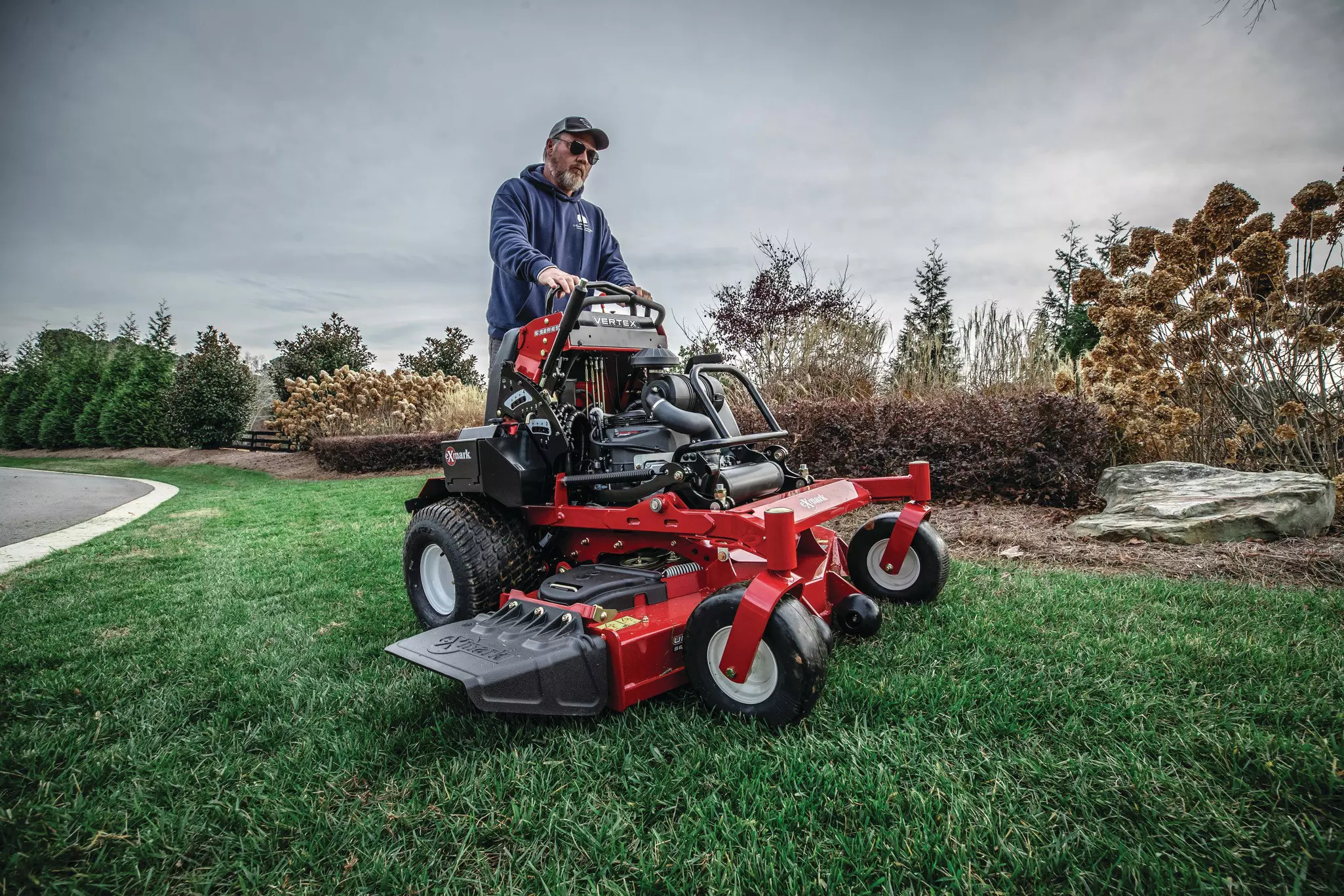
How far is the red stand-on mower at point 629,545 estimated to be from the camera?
7.47 feet

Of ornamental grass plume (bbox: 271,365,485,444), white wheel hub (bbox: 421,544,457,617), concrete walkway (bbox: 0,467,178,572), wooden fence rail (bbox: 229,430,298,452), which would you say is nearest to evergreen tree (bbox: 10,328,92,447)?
wooden fence rail (bbox: 229,430,298,452)

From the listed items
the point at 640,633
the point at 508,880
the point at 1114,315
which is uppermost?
the point at 1114,315

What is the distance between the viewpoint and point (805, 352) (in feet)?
29.1

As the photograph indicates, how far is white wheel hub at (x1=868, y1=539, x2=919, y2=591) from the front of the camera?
3.54 m

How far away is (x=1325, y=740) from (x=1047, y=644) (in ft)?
3.18

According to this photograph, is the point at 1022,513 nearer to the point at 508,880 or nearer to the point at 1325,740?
the point at 1325,740

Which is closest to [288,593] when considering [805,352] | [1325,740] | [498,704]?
[498,704]

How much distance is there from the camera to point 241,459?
60.9 ft

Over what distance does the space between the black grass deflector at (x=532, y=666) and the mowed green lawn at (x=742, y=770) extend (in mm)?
148

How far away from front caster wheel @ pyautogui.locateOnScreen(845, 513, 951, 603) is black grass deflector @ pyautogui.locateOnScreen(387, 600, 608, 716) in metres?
1.80

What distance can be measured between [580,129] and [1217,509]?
4.83 meters

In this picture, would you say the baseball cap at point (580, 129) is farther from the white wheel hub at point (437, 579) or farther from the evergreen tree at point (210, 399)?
the evergreen tree at point (210, 399)

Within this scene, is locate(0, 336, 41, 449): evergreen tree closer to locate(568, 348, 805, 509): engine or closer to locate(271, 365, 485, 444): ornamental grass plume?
locate(271, 365, 485, 444): ornamental grass plume

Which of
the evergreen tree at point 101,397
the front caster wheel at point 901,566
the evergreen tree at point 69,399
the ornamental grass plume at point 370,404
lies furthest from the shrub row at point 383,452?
the evergreen tree at point 69,399
